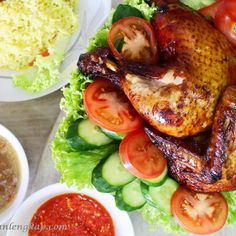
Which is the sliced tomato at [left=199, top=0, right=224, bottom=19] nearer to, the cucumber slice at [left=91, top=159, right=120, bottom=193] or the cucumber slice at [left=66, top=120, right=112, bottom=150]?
the cucumber slice at [left=66, top=120, right=112, bottom=150]

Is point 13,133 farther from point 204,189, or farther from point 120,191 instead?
point 204,189

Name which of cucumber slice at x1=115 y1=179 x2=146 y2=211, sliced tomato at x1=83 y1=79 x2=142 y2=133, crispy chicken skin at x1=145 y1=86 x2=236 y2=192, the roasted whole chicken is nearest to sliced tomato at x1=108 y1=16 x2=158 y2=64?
the roasted whole chicken

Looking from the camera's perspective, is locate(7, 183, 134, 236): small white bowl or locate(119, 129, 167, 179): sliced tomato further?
locate(7, 183, 134, 236): small white bowl

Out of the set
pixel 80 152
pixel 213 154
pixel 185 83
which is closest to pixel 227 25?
pixel 185 83

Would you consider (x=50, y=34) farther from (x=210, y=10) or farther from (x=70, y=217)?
(x=70, y=217)

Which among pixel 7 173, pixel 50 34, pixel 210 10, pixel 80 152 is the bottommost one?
pixel 7 173

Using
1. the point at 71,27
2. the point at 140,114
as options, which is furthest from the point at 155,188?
the point at 71,27
